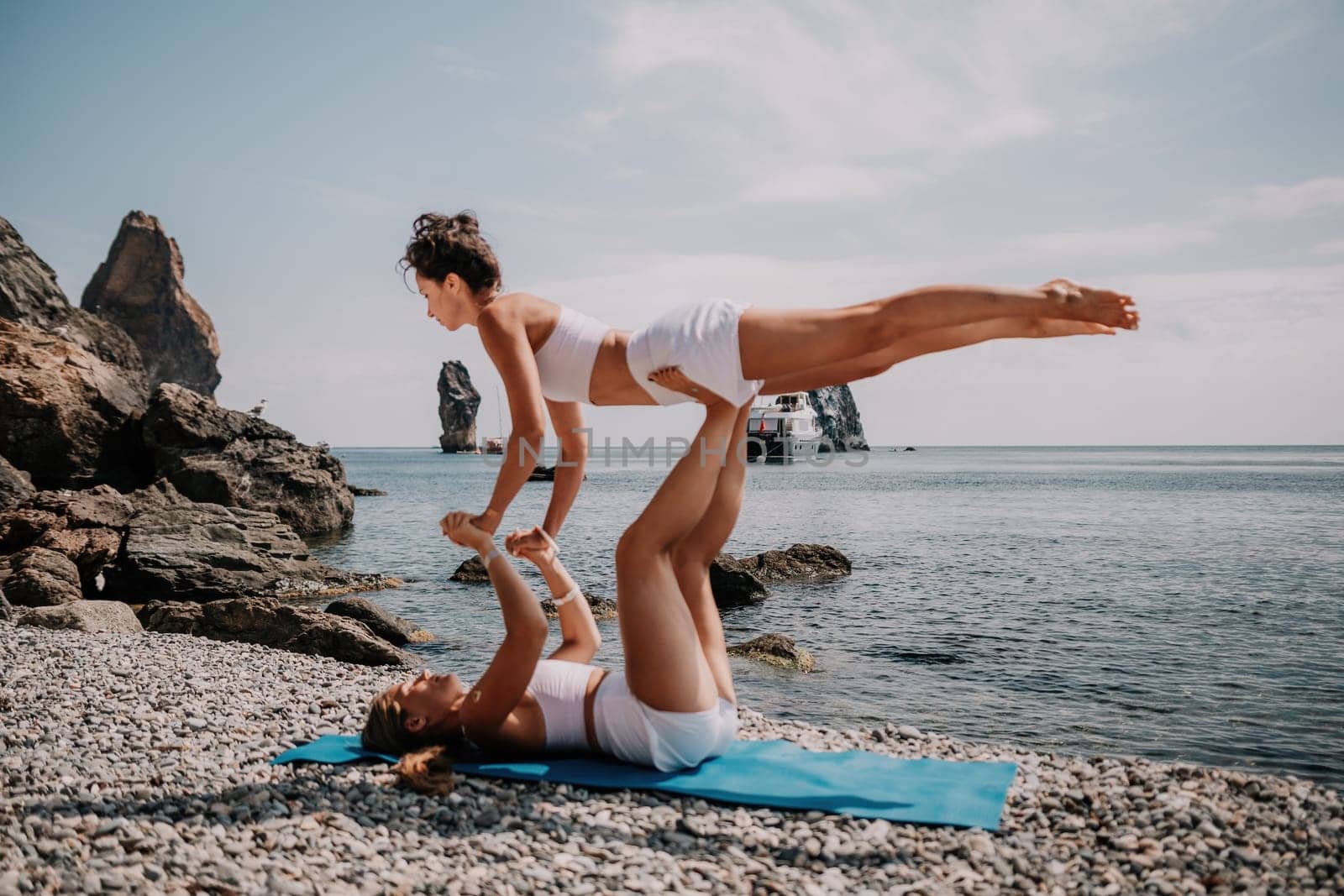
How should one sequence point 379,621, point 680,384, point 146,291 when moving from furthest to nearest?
point 146,291 < point 379,621 < point 680,384

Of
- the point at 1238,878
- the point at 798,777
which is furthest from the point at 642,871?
the point at 1238,878

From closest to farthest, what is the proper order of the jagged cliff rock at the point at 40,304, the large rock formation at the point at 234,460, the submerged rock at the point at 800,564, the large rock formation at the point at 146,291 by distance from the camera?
1. the submerged rock at the point at 800,564
2. the large rock formation at the point at 234,460
3. the jagged cliff rock at the point at 40,304
4. the large rock formation at the point at 146,291

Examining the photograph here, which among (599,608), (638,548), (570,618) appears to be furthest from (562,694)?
(599,608)

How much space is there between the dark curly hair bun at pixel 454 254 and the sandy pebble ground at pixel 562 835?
2.60m

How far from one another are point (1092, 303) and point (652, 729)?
293 centimetres

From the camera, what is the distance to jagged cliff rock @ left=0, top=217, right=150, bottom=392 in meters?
33.3

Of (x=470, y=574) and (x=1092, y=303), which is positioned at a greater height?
(x=1092, y=303)

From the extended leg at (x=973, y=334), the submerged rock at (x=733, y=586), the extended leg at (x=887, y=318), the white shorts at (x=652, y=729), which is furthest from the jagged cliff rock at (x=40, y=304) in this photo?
the extended leg at (x=973, y=334)

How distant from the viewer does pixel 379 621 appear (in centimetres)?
1242

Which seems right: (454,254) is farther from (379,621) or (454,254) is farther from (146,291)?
(146,291)

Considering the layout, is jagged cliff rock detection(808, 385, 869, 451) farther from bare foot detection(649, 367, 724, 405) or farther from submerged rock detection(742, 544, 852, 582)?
bare foot detection(649, 367, 724, 405)

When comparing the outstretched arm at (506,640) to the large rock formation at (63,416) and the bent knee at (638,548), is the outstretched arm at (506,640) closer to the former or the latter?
the bent knee at (638,548)

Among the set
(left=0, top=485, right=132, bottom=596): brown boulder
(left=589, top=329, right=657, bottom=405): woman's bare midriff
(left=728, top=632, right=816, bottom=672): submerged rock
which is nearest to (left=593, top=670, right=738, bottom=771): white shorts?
(left=589, top=329, right=657, bottom=405): woman's bare midriff

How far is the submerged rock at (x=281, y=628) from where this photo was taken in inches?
403
